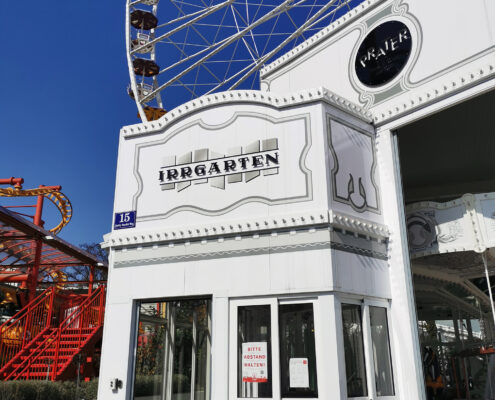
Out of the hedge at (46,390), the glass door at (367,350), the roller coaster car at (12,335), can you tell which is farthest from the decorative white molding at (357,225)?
the roller coaster car at (12,335)

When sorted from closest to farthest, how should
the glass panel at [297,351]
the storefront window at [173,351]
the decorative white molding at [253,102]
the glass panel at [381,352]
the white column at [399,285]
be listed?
the glass panel at [297,351] < the glass panel at [381,352] < the white column at [399,285] < the storefront window at [173,351] < the decorative white molding at [253,102]

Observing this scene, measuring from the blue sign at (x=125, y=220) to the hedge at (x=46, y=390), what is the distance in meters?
4.82

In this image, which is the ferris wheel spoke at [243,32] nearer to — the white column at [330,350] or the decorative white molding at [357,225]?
the decorative white molding at [357,225]

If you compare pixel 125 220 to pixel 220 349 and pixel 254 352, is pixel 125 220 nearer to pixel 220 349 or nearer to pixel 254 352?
pixel 220 349

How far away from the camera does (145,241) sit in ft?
31.2

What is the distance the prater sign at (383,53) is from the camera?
10438 millimetres

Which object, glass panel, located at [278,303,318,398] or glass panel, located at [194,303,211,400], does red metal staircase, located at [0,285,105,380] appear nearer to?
glass panel, located at [194,303,211,400]

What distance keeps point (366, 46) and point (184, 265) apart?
23.9ft

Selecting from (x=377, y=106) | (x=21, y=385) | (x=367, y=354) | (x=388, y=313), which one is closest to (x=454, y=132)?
(x=377, y=106)

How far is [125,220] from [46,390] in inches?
207

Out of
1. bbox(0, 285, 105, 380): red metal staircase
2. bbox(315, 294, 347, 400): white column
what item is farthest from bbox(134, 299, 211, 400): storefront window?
bbox(0, 285, 105, 380): red metal staircase

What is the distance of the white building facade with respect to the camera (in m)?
8.09

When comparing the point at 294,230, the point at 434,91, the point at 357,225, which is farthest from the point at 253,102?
the point at 434,91

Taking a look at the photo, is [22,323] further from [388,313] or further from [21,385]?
[388,313]
